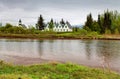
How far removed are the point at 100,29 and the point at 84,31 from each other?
1305cm

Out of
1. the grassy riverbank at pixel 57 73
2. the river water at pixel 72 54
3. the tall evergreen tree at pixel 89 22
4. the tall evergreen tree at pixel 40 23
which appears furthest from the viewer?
the tall evergreen tree at pixel 40 23

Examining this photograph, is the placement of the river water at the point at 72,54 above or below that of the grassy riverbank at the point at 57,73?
below

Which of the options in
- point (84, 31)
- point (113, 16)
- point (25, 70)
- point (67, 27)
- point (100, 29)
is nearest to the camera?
point (25, 70)

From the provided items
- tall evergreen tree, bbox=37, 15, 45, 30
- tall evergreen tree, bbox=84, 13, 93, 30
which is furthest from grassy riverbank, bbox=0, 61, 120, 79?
tall evergreen tree, bbox=37, 15, 45, 30

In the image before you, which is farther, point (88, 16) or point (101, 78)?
point (88, 16)

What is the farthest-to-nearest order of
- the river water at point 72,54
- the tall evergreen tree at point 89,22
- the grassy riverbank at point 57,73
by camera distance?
1. the tall evergreen tree at point 89,22
2. the river water at point 72,54
3. the grassy riverbank at point 57,73

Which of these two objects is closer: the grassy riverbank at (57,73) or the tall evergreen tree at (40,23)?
the grassy riverbank at (57,73)

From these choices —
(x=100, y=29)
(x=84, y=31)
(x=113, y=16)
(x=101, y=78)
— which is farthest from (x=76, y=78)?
(x=113, y=16)

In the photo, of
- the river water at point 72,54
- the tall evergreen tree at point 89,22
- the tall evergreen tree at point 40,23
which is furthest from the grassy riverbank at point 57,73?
the tall evergreen tree at point 40,23

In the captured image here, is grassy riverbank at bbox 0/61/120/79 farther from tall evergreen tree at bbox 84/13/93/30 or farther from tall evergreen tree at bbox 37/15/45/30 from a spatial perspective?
tall evergreen tree at bbox 37/15/45/30

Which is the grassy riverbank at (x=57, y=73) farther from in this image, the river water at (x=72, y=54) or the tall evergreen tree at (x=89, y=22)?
the tall evergreen tree at (x=89, y=22)

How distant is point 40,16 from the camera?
146625mm

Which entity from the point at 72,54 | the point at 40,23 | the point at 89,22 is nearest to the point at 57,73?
the point at 72,54

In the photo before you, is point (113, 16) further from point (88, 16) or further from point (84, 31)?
point (84, 31)
